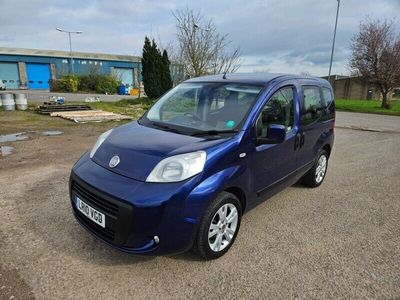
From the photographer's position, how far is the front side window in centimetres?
319

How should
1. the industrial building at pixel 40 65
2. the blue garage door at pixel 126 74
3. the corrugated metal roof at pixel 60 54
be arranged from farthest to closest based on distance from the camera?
the blue garage door at pixel 126 74 → the corrugated metal roof at pixel 60 54 → the industrial building at pixel 40 65

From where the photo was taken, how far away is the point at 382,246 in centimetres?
320

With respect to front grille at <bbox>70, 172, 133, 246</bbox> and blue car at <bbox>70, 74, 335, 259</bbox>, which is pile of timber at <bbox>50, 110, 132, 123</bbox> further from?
front grille at <bbox>70, 172, 133, 246</bbox>

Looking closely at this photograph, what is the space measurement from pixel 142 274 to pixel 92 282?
42 centimetres

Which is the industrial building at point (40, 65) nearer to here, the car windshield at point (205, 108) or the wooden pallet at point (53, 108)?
the wooden pallet at point (53, 108)

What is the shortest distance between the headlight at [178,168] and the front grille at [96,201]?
1.24 ft

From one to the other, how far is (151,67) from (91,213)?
16.9 metres

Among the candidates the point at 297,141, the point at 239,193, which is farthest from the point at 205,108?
the point at 297,141

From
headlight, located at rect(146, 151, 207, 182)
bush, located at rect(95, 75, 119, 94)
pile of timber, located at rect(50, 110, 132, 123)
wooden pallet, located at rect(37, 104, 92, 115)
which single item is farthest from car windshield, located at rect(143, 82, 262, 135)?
bush, located at rect(95, 75, 119, 94)

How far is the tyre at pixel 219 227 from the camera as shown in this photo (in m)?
2.62

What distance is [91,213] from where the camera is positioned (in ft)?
8.71

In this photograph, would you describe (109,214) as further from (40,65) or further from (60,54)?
(60,54)

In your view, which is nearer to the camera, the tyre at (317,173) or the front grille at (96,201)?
the front grille at (96,201)

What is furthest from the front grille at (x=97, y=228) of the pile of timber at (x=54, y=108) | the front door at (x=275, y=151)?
the pile of timber at (x=54, y=108)
